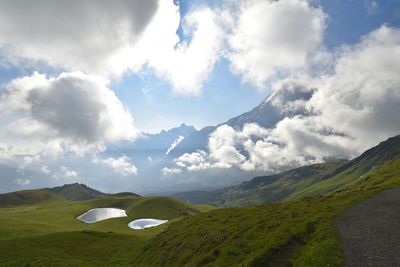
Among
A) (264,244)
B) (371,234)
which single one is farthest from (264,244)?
(371,234)

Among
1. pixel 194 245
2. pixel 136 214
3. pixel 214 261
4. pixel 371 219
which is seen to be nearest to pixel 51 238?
pixel 194 245

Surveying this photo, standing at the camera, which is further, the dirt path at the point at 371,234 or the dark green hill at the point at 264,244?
the dark green hill at the point at 264,244

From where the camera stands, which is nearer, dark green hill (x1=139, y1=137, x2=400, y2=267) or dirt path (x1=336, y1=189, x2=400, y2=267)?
dirt path (x1=336, y1=189, x2=400, y2=267)

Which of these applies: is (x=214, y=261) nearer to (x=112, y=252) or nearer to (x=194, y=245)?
(x=194, y=245)

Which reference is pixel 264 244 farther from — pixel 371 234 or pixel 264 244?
pixel 371 234

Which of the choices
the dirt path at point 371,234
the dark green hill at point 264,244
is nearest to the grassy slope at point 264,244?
the dark green hill at point 264,244

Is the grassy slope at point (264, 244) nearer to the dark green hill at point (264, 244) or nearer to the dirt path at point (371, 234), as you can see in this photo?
the dark green hill at point (264, 244)

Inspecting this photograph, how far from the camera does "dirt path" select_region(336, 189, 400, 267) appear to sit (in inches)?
1017

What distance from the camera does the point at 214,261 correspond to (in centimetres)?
3553

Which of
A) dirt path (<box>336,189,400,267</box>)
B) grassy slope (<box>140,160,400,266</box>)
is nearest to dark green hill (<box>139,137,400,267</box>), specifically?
grassy slope (<box>140,160,400,266</box>)

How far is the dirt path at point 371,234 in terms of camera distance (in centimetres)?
2584

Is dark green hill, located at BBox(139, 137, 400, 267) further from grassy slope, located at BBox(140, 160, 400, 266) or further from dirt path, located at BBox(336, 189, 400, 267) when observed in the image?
dirt path, located at BBox(336, 189, 400, 267)

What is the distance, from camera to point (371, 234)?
106ft

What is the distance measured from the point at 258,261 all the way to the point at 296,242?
525 cm
